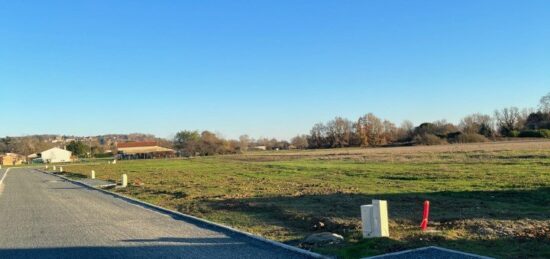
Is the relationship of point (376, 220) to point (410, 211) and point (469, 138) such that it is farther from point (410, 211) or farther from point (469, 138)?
point (469, 138)

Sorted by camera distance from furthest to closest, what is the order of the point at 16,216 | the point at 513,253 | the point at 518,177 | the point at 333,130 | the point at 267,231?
the point at 333,130
the point at 518,177
the point at 16,216
the point at 267,231
the point at 513,253

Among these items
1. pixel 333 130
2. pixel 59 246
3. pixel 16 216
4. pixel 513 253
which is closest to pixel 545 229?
pixel 513 253

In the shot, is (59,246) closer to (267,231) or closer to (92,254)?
(92,254)

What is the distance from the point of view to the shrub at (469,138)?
106938 mm

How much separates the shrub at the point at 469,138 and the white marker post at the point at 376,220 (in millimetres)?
103477

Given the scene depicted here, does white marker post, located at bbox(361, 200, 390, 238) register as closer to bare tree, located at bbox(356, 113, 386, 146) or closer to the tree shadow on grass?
the tree shadow on grass

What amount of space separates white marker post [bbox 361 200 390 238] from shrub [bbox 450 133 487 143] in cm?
10348

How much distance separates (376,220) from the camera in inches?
390

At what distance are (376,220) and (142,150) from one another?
551 ft

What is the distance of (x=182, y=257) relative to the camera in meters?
9.08

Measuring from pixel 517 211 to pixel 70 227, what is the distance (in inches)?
450

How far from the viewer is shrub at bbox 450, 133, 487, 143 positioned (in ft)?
351

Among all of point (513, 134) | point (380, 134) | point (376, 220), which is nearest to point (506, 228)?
point (376, 220)

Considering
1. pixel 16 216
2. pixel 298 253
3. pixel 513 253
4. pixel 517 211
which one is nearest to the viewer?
pixel 513 253
